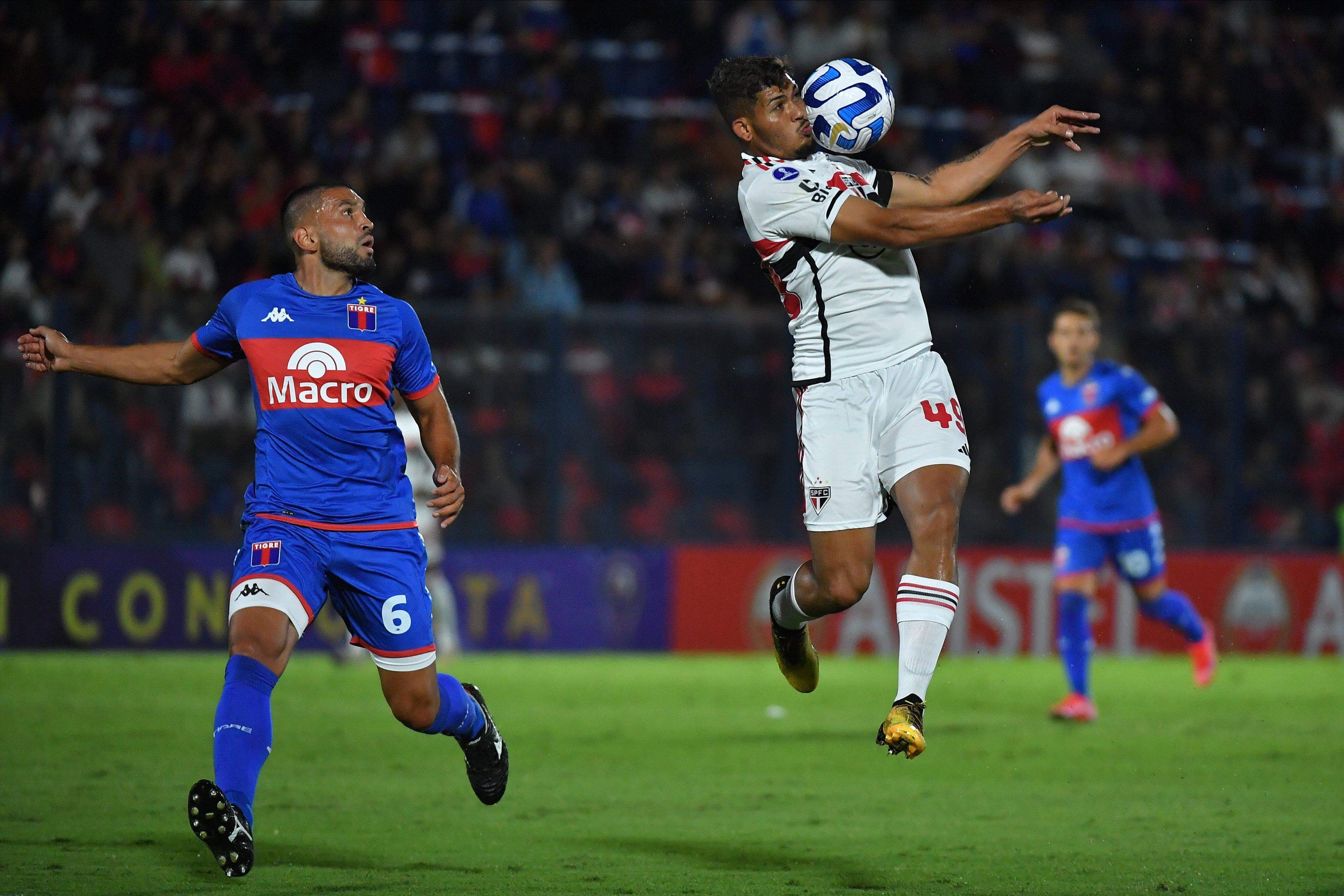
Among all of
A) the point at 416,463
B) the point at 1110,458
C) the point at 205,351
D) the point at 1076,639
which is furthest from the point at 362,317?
the point at 416,463

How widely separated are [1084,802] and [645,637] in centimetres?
833

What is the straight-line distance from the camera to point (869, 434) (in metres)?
6.12

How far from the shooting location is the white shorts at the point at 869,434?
6082 millimetres

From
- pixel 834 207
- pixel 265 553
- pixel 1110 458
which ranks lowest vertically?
pixel 265 553

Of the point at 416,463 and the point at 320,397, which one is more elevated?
the point at 416,463

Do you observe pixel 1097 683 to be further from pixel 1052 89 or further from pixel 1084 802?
pixel 1052 89

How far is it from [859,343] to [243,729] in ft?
8.37

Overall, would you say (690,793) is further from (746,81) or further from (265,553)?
(746,81)

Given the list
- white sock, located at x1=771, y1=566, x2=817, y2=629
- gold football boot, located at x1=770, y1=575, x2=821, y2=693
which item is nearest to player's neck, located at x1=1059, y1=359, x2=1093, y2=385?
gold football boot, located at x1=770, y1=575, x2=821, y2=693

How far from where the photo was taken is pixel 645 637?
15305mm

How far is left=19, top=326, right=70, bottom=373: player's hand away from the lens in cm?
579

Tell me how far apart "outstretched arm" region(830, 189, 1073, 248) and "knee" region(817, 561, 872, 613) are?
1179mm

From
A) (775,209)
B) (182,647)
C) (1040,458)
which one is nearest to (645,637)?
(182,647)

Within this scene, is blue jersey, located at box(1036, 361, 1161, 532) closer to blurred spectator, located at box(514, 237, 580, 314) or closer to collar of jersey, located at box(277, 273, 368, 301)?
blurred spectator, located at box(514, 237, 580, 314)
